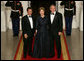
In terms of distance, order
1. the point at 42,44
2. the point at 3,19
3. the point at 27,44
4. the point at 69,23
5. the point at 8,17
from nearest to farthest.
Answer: the point at 42,44 → the point at 27,44 → the point at 69,23 → the point at 3,19 → the point at 8,17

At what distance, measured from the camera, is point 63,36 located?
12492 mm

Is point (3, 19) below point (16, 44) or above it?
above

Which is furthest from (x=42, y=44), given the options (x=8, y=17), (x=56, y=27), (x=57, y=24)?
(x=8, y=17)

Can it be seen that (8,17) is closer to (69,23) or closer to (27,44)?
(69,23)

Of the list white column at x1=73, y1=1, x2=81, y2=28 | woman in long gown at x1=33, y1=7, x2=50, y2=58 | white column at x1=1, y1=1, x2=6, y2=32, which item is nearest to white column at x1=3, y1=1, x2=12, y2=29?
white column at x1=1, y1=1, x2=6, y2=32

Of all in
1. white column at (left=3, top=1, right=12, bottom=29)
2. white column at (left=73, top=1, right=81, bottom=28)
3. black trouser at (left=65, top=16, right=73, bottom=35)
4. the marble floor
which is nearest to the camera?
the marble floor

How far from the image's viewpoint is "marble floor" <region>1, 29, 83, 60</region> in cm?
988

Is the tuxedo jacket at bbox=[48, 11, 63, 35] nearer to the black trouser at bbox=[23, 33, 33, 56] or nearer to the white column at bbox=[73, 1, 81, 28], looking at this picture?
the black trouser at bbox=[23, 33, 33, 56]

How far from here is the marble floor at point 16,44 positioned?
9.88 m

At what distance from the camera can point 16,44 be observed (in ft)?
37.0

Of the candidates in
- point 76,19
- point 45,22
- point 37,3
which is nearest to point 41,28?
point 45,22

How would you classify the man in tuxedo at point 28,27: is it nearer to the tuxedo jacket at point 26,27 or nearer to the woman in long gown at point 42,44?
the tuxedo jacket at point 26,27

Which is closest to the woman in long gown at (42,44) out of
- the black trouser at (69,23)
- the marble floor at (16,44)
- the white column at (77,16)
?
the marble floor at (16,44)

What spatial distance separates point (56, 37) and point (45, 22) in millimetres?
664
